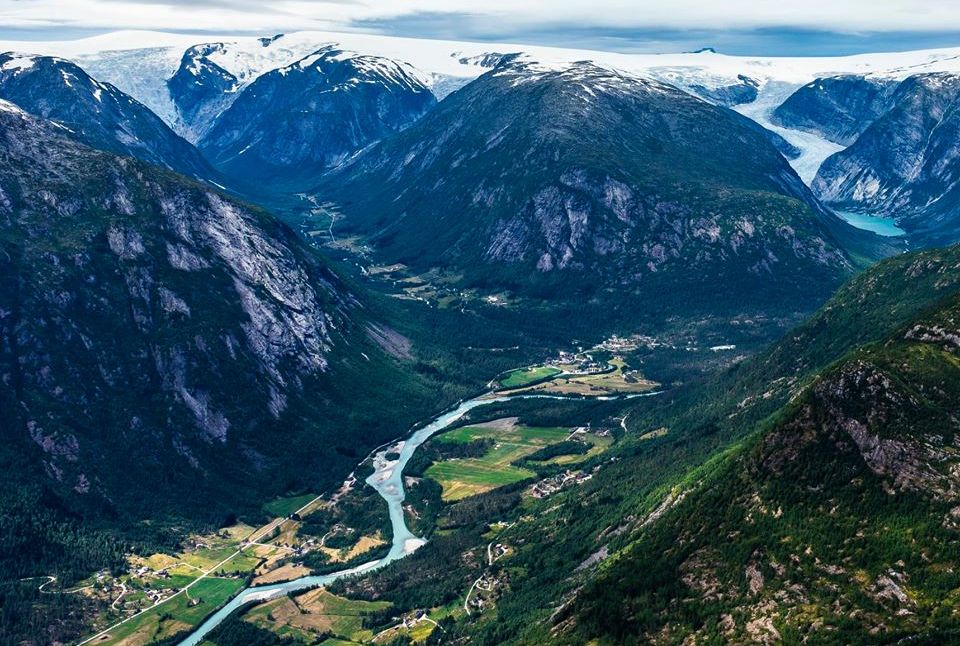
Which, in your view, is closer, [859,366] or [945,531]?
[945,531]

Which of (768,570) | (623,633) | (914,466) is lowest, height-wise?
(623,633)

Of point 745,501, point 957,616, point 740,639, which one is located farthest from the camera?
point 745,501

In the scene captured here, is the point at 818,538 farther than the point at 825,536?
No

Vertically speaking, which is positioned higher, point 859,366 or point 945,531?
point 859,366

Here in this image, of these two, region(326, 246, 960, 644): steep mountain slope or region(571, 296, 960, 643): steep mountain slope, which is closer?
region(571, 296, 960, 643): steep mountain slope

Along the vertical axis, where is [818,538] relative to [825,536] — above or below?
below

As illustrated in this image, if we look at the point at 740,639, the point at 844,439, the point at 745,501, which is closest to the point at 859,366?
the point at 844,439

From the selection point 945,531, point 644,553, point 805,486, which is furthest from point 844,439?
point 644,553

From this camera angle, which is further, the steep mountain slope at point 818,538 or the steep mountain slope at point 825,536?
the steep mountain slope at point 818,538

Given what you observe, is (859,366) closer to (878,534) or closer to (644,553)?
(878,534)

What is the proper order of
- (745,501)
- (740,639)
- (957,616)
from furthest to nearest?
1. (745,501)
2. (740,639)
3. (957,616)
